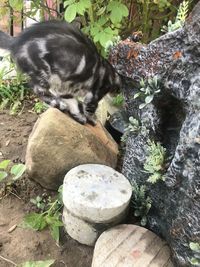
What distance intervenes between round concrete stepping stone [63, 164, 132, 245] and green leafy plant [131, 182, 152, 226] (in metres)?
0.07

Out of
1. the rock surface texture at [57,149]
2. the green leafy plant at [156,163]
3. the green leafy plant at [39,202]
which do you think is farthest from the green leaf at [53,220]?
the green leafy plant at [156,163]

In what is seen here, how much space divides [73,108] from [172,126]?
2.97ft

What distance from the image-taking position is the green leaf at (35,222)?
2.51m

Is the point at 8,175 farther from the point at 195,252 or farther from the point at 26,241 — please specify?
the point at 195,252

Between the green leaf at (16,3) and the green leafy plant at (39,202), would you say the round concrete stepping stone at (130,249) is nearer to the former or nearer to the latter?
the green leafy plant at (39,202)

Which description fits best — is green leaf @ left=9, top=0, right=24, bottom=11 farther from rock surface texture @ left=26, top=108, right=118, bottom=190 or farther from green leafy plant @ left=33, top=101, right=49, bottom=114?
rock surface texture @ left=26, top=108, right=118, bottom=190

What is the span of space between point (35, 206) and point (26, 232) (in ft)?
0.69

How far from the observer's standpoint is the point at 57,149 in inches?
104

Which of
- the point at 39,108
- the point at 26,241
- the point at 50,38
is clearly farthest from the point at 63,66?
the point at 26,241

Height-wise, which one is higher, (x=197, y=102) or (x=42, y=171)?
(x=197, y=102)

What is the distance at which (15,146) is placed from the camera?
3.21 metres

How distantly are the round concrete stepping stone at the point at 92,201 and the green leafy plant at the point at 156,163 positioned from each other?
0.19 meters

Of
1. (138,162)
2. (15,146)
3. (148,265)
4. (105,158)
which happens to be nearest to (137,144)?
(138,162)

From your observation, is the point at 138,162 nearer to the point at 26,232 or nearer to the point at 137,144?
the point at 137,144
